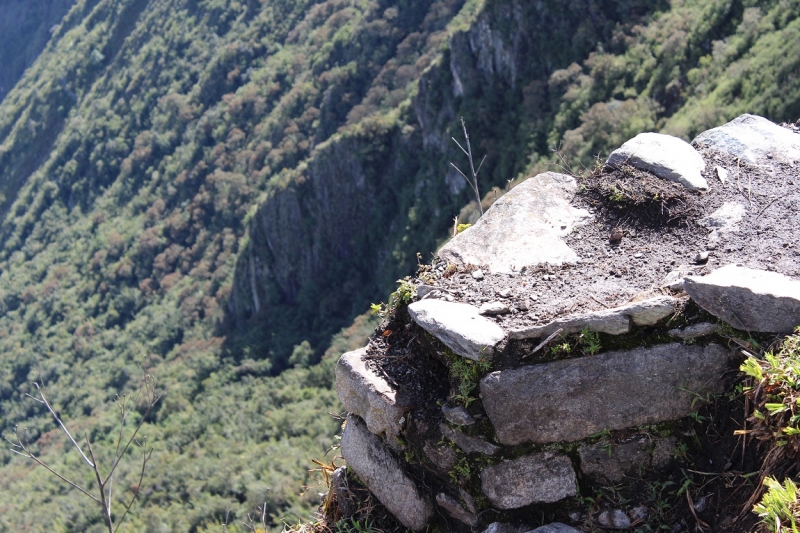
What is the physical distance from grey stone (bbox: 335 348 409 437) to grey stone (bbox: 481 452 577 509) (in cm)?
75

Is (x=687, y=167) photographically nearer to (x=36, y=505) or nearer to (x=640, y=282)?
(x=640, y=282)

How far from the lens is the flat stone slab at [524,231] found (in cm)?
500

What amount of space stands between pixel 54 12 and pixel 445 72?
405 feet

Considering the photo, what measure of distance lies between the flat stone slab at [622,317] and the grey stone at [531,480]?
33.0 inches

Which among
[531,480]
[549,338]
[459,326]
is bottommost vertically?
[531,480]

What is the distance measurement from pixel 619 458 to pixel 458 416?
102 cm

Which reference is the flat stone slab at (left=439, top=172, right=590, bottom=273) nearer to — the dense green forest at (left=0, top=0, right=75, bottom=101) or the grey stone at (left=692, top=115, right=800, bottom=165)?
the grey stone at (left=692, top=115, right=800, bottom=165)

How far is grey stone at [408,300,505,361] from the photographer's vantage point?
162 inches

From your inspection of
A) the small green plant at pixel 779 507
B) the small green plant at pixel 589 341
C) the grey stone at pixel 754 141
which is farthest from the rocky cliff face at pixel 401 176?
the small green plant at pixel 779 507

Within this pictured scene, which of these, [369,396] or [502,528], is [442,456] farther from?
[369,396]

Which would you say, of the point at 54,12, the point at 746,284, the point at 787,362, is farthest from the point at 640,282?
the point at 54,12

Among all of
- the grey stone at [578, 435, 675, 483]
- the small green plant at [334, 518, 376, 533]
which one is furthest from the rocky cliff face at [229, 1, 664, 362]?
the grey stone at [578, 435, 675, 483]

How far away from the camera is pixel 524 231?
209 inches

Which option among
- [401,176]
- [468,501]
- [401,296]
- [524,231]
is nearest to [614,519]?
[468,501]
